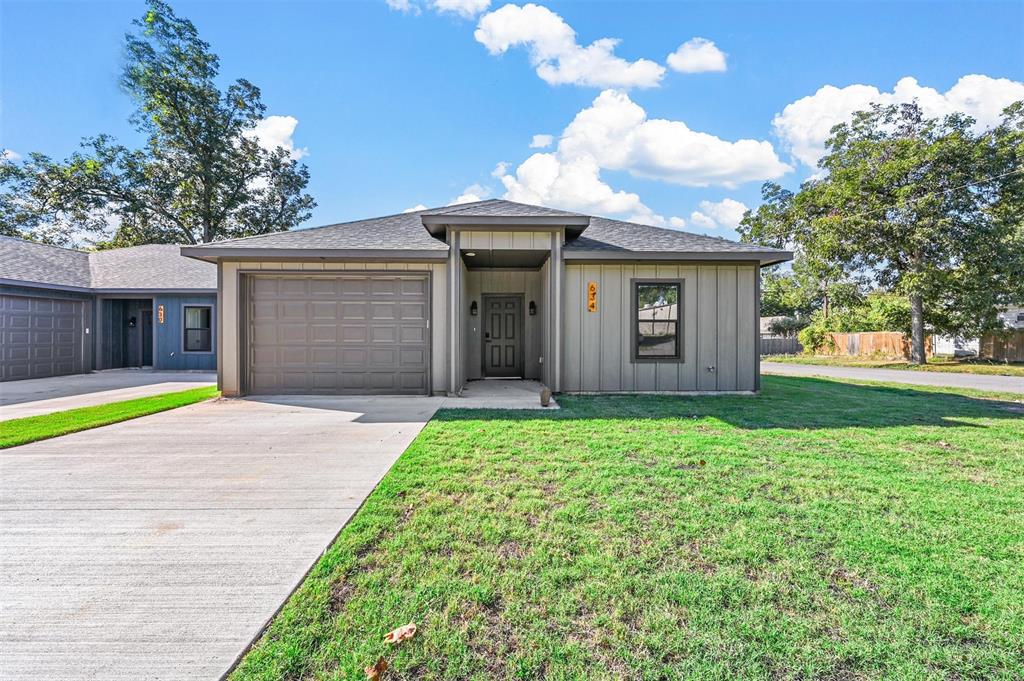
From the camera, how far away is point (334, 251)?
25.3 feet

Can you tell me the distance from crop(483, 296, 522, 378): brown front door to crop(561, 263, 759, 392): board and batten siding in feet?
8.74

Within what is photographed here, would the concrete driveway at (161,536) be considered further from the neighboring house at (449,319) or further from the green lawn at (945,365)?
the green lawn at (945,365)

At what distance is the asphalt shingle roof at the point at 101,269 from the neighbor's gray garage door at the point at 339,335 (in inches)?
233

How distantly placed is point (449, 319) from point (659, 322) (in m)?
3.82

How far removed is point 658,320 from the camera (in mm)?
8172

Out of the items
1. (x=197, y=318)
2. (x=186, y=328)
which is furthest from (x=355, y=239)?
(x=186, y=328)

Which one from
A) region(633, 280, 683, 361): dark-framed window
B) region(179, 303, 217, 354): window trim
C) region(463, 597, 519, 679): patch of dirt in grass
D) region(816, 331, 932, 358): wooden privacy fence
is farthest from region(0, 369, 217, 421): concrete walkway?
region(816, 331, 932, 358): wooden privacy fence

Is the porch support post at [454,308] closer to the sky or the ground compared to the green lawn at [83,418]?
closer to the sky

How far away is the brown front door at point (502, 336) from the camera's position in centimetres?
1051

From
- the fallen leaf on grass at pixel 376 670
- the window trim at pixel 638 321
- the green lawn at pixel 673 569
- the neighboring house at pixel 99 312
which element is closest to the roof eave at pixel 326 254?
the window trim at pixel 638 321

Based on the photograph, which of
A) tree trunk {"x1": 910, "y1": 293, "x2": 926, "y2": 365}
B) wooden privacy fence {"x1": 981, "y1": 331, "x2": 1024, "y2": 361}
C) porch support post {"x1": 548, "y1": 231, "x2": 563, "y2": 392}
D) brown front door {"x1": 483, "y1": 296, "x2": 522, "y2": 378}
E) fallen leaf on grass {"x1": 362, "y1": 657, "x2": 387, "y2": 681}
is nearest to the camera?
fallen leaf on grass {"x1": 362, "y1": 657, "x2": 387, "y2": 681}

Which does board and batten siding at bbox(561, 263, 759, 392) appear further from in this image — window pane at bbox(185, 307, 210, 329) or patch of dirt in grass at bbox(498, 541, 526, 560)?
window pane at bbox(185, 307, 210, 329)

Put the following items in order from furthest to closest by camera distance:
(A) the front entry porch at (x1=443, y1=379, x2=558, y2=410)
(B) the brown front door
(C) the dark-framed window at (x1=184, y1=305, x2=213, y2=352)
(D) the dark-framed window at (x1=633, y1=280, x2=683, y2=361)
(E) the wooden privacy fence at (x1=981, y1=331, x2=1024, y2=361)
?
(E) the wooden privacy fence at (x1=981, y1=331, x2=1024, y2=361), (C) the dark-framed window at (x1=184, y1=305, x2=213, y2=352), (B) the brown front door, (D) the dark-framed window at (x1=633, y1=280, x2=683, y2=361), (A) the front entry porch at (x1=443, y1=379, x2=558, y2=410)

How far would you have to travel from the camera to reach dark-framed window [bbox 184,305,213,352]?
507 inches
